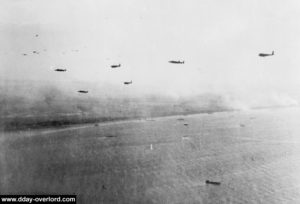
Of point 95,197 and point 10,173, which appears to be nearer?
point 95,197

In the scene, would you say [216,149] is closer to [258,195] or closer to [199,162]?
[199,162]

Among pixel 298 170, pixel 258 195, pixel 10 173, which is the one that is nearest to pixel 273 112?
pixel 298 170

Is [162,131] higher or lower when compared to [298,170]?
lower

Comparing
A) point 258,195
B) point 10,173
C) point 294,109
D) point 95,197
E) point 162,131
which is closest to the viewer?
point 95,197

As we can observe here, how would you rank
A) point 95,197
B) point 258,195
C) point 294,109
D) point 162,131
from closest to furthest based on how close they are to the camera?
point 95,197 < point 258,195 < point 162,131 < point 294,109

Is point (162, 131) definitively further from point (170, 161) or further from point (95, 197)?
point (95, 197)

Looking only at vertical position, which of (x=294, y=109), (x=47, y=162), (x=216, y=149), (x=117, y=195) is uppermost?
(x=117, y=195)

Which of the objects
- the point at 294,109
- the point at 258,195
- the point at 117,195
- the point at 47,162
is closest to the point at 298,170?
the point at 258,195
